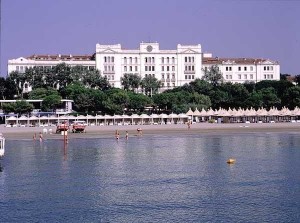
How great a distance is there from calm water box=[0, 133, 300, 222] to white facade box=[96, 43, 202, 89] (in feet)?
234

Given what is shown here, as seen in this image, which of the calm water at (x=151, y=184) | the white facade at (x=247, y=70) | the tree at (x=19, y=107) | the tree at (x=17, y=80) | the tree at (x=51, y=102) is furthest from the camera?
the white facade at (x=247, y=70)

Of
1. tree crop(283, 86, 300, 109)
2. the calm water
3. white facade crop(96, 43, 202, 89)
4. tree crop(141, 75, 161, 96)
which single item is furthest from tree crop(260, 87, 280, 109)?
the calm water

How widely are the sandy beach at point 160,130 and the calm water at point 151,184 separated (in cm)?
1571

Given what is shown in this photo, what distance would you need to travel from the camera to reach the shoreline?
198ft

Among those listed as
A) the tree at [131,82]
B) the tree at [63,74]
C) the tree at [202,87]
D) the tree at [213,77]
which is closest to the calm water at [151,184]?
the tree at [202,87]

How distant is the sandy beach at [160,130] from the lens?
6060 centimetres

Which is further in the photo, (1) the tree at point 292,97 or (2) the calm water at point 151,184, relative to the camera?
(1) the tree at point 292,97

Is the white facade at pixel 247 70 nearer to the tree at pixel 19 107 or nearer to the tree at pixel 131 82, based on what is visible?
the tree at pixel 131 82

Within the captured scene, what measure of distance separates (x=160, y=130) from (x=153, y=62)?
52.5m

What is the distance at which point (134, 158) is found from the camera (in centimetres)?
3803

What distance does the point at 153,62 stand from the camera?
117m

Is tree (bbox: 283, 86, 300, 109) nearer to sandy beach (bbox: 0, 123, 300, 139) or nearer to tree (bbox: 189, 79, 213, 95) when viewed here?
sandy beach (bbox: 0, 123, 300, 139)

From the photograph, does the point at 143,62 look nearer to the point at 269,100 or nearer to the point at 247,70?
the point at 247,70

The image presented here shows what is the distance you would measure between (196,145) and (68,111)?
126 ft
